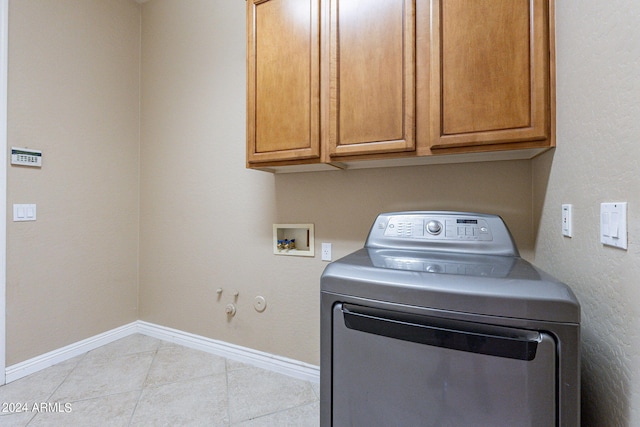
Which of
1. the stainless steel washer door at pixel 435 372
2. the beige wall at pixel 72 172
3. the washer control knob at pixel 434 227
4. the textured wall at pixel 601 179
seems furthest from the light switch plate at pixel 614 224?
the beige wall at pixel 72 172

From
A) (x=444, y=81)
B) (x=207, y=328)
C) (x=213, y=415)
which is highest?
(x=444, y=81)

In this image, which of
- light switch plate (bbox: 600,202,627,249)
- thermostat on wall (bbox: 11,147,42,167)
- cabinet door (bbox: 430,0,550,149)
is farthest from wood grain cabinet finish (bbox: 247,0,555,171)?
thermostat on wall (bbox: 11,147,42,167)

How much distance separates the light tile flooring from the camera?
1429mm

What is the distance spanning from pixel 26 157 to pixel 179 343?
1.70 m

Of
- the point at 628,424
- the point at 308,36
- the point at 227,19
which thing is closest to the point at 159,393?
the point at 628,424

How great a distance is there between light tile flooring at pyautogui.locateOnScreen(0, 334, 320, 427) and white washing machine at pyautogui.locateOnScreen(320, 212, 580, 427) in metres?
0.81

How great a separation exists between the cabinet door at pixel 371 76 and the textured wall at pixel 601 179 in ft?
1.76

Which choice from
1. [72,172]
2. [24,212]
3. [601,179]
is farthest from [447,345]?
[72,172]

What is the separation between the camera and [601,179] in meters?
0.77

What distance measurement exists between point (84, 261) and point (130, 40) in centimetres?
195

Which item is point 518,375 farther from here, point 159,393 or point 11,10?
point 11,10

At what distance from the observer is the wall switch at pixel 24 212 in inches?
69.4

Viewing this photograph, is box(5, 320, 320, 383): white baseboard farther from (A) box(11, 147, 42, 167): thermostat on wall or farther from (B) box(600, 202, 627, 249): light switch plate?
(B) box(600, 202, 627, 249): light switch plate

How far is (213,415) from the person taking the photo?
4.78 feet
